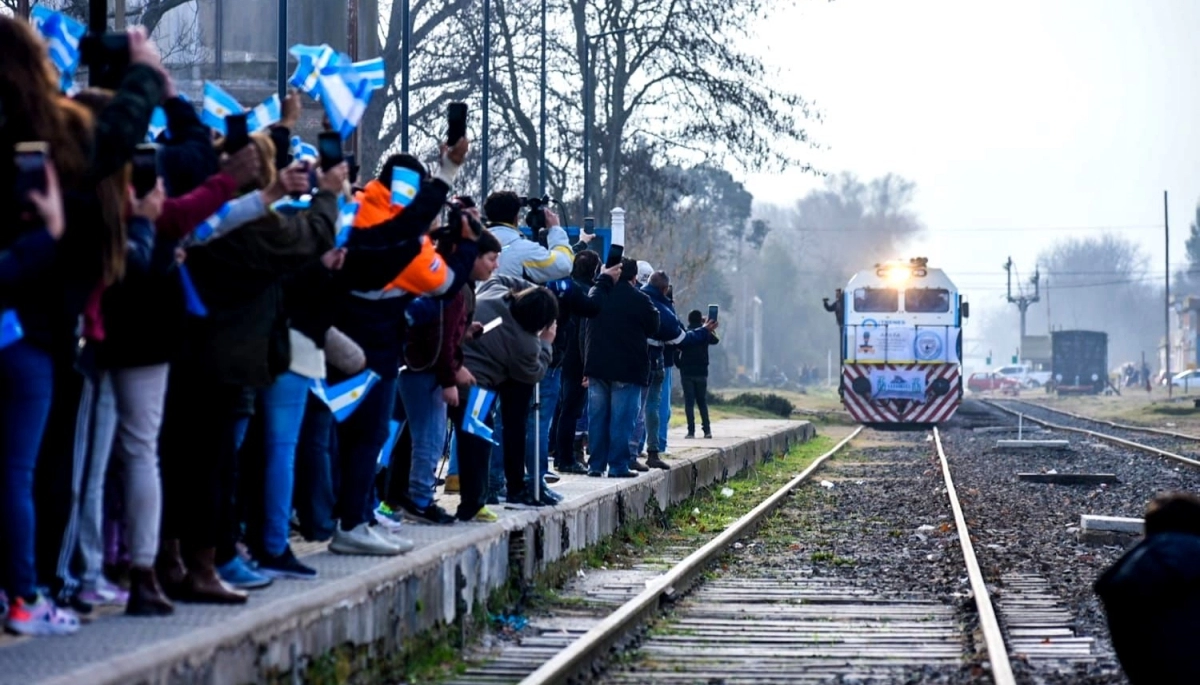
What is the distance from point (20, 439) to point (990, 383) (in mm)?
96928

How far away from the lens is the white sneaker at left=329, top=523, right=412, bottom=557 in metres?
8.40

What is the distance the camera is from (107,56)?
6.17 metres

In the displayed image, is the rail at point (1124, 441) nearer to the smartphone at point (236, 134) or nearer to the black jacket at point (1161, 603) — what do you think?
the black jacket at point (1161, 603)

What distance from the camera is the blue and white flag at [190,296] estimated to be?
6473 millimetres

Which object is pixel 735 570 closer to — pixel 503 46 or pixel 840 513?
pixel 840 513

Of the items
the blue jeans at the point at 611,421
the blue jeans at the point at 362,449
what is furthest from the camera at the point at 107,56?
the blue jeans at the point at 611,421

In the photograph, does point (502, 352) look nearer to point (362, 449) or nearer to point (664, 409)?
point (362, 449)

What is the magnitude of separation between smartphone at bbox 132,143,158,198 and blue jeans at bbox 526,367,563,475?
18.0ft

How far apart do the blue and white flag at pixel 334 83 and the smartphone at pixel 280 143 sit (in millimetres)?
385

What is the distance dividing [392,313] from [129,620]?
9.04 ft

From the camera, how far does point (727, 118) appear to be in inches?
1503

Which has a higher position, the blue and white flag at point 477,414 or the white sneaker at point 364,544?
the blue and white flag at point 477,414

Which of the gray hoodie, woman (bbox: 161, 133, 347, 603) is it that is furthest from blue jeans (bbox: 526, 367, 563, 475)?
woman (bbox: 161, 133, 347, 603)

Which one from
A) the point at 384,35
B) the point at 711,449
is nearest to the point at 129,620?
the point at 711,449
